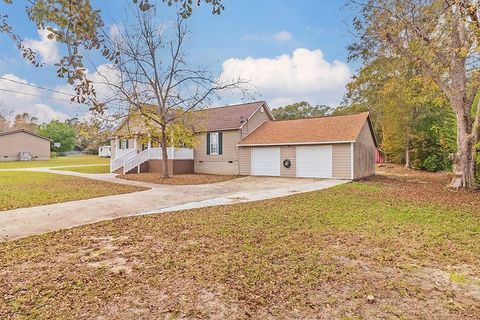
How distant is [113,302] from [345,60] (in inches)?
561

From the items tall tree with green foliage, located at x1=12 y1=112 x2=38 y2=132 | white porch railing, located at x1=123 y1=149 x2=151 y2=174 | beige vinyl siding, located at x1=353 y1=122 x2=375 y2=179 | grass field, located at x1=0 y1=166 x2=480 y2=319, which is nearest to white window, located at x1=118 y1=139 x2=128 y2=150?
white porch railing, located at x1=123 y1=149 x2=151 y2=174

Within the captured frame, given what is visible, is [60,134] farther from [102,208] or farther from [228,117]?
[102,208]

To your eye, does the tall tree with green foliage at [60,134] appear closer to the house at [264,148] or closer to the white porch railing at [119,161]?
the house at [264,148]

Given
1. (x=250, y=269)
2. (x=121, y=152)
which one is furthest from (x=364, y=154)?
(x=121, y=152)

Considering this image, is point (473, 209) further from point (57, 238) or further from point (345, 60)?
point (57, 238)

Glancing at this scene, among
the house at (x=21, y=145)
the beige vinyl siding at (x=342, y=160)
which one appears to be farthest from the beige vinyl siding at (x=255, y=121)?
the house at (x=21, y=145)

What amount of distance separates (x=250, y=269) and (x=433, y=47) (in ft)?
37.3

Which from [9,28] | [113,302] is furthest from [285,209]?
[9,28]

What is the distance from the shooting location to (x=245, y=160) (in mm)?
21281

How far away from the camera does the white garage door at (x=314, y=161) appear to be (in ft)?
60.2

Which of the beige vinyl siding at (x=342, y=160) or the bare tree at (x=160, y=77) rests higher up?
the bare tree at (x=160, y=77)

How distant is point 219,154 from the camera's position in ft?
73.2

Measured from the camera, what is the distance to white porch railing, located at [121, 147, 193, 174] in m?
22.0

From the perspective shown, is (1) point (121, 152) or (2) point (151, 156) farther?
(1) point (121, 152)
